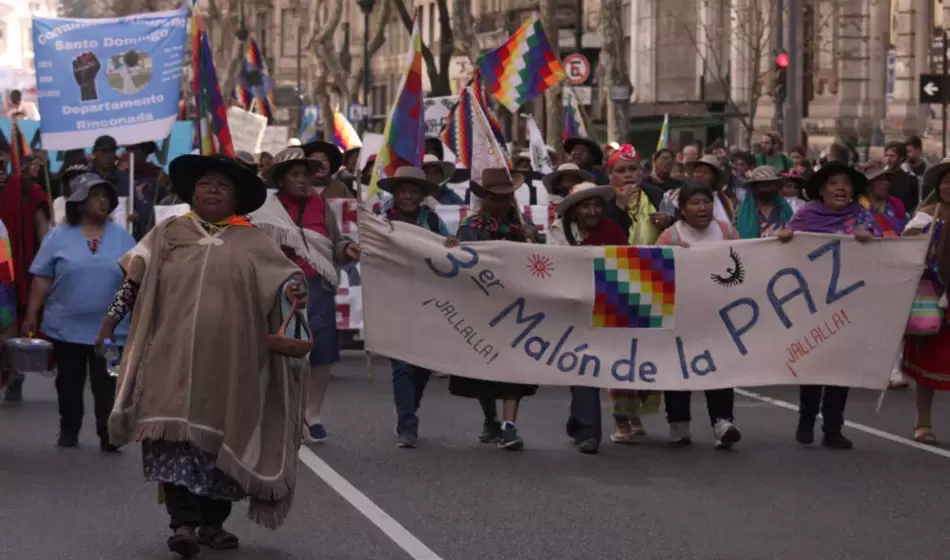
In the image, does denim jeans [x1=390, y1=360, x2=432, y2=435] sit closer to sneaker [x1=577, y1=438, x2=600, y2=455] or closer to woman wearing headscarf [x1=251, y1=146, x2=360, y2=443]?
woman wearing headscarf [x1=251, y1=146, x2=360, y2=443]

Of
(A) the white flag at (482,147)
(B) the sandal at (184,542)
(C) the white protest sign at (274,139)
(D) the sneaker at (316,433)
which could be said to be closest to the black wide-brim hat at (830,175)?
(A) the white flag at (482,147)

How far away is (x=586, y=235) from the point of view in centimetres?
1395

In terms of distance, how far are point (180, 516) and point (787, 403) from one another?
803cm

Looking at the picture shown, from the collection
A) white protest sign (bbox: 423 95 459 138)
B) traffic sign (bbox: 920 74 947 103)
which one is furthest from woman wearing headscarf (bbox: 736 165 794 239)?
white protest sign (bbox: 423 95 459 138)

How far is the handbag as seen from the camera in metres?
14.1

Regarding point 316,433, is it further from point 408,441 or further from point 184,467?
point 184,467

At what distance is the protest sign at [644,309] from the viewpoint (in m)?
13.8

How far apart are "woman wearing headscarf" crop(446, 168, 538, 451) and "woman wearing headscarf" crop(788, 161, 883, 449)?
1.68 metres

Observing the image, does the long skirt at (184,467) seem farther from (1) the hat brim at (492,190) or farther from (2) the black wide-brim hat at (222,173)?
(1) the hat brim at (492,190)

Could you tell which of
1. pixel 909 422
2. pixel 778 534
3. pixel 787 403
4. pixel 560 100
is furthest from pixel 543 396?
pixel 560 100

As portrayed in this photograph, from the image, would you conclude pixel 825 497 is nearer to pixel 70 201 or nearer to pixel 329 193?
pixel 70 201

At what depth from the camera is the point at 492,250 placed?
1389cm

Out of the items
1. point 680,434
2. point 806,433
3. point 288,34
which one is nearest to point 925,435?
point 806,433

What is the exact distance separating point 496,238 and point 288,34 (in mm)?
97548
